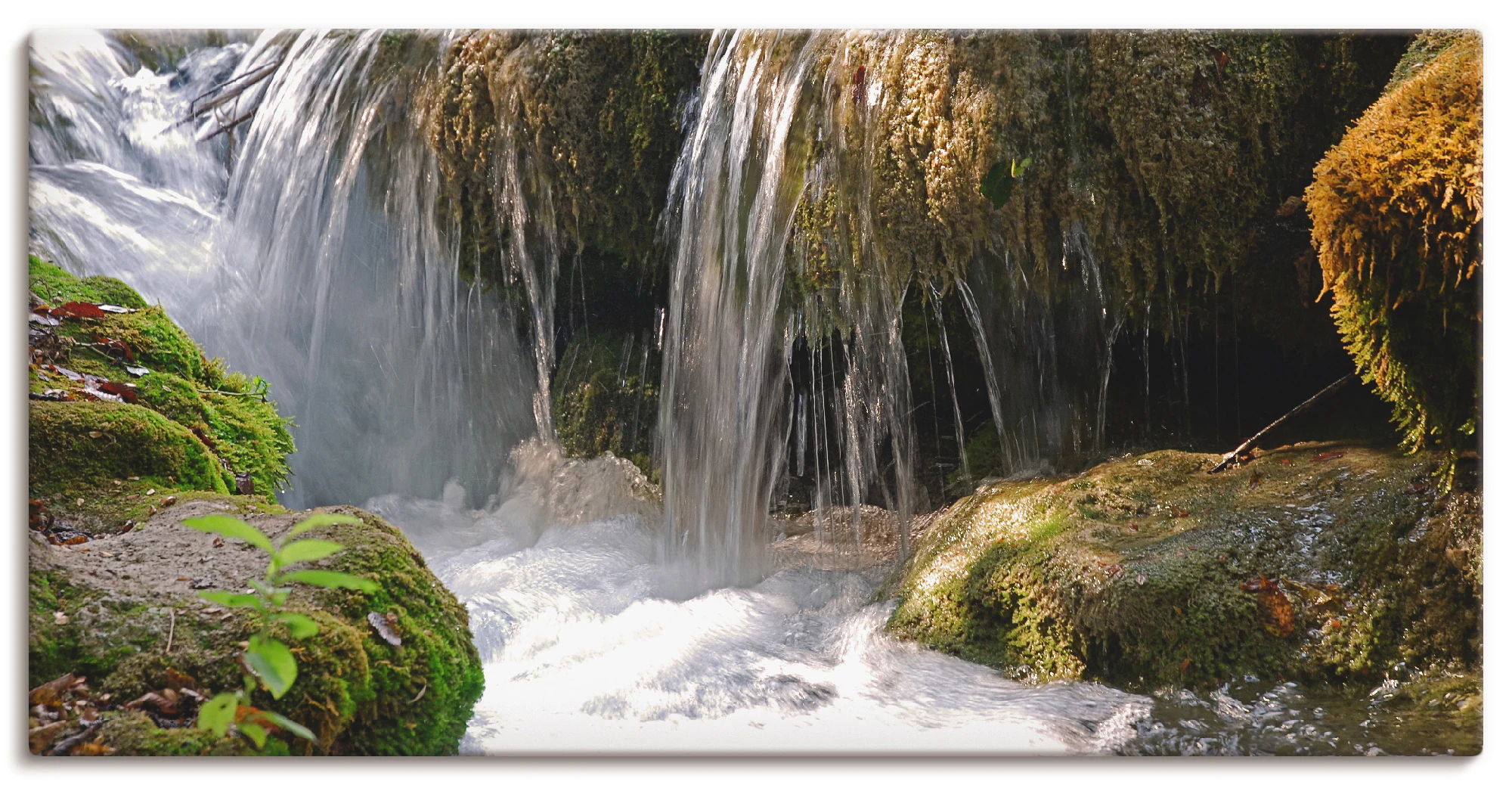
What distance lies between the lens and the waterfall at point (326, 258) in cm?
302

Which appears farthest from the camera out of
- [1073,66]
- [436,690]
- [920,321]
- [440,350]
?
[440,350]

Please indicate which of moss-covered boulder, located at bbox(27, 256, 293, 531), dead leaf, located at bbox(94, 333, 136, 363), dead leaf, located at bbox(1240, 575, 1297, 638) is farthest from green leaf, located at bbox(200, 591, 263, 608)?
dead leaf, located at bbox(1240, 575, 1297, 638)

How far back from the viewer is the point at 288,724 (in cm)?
142

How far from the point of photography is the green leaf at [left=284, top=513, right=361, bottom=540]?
1541mm

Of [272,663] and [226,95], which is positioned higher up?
[226,95]

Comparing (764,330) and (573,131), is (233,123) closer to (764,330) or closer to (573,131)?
(573,131)

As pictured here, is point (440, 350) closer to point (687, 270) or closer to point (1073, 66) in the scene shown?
point (687, 270)

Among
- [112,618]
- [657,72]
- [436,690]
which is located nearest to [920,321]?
[657,72]

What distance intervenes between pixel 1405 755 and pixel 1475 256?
1011mm

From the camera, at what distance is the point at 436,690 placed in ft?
5.46

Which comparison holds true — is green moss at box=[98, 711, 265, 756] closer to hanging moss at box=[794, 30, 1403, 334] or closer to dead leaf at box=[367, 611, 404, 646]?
dead leaf at box=[367, 611, 404, 646]

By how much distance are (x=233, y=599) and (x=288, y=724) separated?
219 mm

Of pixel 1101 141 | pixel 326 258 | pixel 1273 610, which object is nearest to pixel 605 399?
pixel 326 258

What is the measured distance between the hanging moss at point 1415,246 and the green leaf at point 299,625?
2068mm
